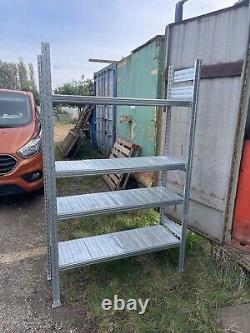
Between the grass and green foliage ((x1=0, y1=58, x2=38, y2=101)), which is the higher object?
green foliage ((x1=0, y1=58, x2=38, y2=101))

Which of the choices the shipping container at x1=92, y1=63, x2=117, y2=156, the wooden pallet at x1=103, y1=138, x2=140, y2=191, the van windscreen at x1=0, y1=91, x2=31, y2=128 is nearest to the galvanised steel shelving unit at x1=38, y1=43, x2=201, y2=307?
the wooden pallet at x1=103, y1=138, x2=140, y2=191

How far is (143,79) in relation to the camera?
3.80 meters

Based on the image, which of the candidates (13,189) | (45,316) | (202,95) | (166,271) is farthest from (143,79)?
(45,316)

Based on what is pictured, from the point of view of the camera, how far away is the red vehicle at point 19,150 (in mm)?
3367

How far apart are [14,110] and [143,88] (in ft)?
6.81

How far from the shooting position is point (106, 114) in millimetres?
6238

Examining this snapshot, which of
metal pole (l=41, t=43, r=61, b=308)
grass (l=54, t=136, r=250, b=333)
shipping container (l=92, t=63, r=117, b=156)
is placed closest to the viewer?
metal pole (l=41, t=43, r=61, b=308)

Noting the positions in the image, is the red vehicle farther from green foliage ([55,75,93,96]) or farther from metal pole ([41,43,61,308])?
green foliage ([55,75,93,96])

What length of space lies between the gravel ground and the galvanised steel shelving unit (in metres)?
0.13

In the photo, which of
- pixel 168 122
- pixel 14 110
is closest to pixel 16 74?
pixel 14 110

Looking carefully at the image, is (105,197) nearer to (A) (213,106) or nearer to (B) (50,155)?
(B) (50,155)

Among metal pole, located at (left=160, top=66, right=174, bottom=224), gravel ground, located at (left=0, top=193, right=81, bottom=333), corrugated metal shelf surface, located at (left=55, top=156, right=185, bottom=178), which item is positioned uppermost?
metal pole, located at (left=160, top=66, right=174, bottom=224)

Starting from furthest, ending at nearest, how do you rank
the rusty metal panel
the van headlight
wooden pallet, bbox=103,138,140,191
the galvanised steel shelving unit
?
wooden pallet, bbox=103,138,140,191 → the van headlight → the rusty metal panel → the galvanised steel shelving unit

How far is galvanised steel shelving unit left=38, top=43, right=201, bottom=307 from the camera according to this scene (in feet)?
5.49
